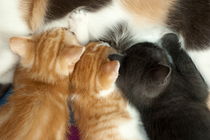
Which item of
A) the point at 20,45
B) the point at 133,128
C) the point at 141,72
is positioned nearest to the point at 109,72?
the point at 141,72

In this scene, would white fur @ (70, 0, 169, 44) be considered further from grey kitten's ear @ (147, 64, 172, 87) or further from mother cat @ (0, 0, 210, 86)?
grey kitten's ear @ (147, 64, 172, 87)

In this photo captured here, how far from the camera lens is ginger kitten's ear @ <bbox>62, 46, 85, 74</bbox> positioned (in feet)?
5.10

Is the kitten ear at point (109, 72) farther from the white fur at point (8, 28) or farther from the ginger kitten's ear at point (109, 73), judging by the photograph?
the white fur at point (8, 28)

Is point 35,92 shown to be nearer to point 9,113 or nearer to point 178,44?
point 9,113

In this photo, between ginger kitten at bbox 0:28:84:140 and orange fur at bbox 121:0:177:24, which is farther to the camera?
orange fur at bbox 121:0:177:24

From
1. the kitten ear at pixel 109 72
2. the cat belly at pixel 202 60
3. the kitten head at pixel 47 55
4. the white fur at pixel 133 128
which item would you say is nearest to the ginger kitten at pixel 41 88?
the kitten head at pixel 47 55

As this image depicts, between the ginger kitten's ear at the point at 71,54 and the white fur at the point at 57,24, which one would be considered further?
the white fur at the point at 57,24

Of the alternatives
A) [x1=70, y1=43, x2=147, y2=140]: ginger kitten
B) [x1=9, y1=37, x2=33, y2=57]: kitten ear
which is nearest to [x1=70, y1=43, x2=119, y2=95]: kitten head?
[x1=70, y1=43, x2=147, y2=140]: ginger kitten

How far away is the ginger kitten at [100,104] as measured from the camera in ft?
5.24

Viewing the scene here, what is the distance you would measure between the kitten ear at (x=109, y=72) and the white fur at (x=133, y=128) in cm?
17

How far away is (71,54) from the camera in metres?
1.57

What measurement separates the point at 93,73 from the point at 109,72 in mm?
95

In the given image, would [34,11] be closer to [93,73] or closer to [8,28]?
[8,28]

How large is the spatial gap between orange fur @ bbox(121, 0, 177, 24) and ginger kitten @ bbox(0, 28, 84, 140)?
0.94 ft
